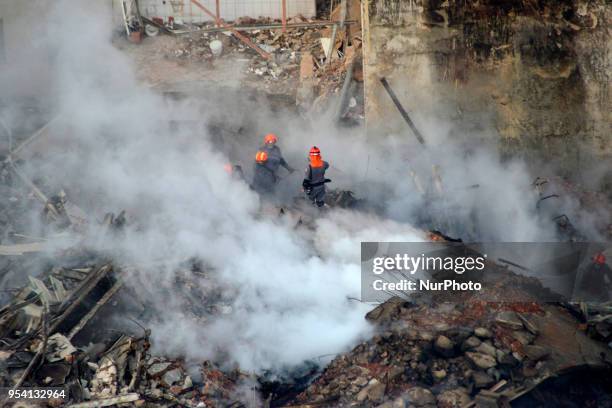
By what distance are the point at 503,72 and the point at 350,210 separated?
3972 millimetres

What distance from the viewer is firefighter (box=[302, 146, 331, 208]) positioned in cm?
1068

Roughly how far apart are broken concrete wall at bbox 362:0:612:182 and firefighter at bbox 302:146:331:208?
7.06 ft

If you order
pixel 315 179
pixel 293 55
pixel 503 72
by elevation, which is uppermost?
pixel 293 55

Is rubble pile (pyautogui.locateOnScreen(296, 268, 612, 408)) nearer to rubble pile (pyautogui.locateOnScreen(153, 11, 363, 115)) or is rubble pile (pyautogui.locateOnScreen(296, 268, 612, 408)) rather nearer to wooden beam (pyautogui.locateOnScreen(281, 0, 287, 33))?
rubble pile (pyautogui.locateOnScreen(153, 11, 363, 115))

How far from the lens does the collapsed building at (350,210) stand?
696cm

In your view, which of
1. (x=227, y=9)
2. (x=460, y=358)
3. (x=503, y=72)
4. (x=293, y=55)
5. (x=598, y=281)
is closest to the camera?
(x=460, y=358)

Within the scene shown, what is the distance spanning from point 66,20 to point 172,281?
344 inches

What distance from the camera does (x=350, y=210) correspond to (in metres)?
11.3

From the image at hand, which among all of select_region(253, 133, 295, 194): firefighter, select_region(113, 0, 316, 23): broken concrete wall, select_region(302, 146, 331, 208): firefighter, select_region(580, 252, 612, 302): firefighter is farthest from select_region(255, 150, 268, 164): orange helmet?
select_region(113, 0, 316, 23): broken concrete wall

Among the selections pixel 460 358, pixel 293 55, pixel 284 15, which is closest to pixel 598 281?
pixel 460 358

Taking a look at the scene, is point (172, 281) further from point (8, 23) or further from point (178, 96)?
point (8, 23)

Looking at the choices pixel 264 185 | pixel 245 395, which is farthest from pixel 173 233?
pixel 245 395

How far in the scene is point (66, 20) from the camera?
48.4 feet

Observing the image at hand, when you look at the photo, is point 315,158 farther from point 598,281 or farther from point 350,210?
point 598,281
